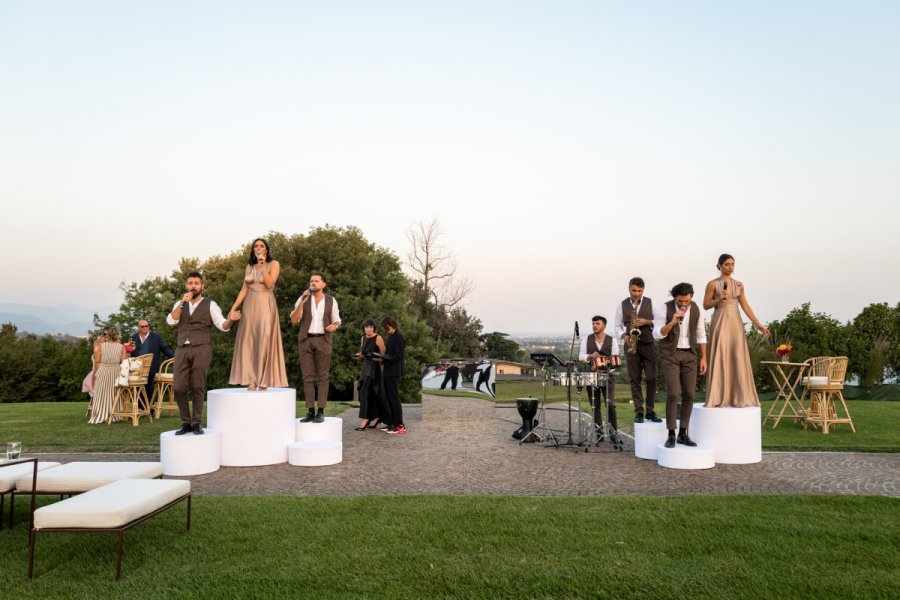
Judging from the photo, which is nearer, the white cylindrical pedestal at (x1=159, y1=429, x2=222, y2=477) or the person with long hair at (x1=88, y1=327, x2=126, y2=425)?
the white cylindrical pedestal at (x1=159, y1=429, x2=222, y2=477)

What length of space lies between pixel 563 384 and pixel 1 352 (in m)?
39.2

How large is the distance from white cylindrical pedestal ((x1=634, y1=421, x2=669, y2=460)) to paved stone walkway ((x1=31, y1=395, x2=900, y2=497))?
0.53ft

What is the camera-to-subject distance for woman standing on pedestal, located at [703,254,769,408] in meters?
8.48

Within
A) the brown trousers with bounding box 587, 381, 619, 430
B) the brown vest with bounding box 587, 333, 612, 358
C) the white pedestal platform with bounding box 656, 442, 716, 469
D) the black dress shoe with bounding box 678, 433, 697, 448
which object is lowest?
the white pedestal platform with bounding box 656, 442, 716, 469

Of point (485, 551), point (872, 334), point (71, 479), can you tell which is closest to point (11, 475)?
point (71, 479)

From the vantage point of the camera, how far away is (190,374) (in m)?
7.94

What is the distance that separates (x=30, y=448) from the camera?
949cm

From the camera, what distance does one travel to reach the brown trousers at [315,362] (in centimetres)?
895

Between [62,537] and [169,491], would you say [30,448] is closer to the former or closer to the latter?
[62,537]

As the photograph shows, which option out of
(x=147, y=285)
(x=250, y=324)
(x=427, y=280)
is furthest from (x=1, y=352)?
(x=250, y=324)

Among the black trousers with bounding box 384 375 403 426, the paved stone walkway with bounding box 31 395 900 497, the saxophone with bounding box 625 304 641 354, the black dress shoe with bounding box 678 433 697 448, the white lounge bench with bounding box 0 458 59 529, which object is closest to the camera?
the white lounge bench with bounding box 0 458 59 529

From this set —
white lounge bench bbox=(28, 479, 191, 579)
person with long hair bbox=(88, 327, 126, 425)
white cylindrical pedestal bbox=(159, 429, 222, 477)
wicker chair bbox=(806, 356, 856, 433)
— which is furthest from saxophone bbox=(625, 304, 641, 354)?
person with long hair bbox=(88, 327, 126, 425)

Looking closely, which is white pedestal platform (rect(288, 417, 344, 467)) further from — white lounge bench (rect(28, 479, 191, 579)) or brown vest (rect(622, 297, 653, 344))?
brown vest (rect(622, 297, 653, 344))

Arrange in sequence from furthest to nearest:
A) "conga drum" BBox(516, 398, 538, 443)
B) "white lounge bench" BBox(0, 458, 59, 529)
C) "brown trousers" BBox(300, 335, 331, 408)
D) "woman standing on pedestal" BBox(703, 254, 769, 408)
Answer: "conga drum" BBox(516, 398, 538, 443), "brown trousers" BBox(300, 335, 331, 408), "woman standing on pedestal" BBox(703, 254, 769, 408), "white lounge bench" BBox(0, 458, 59, 529)
